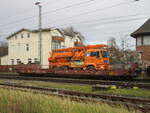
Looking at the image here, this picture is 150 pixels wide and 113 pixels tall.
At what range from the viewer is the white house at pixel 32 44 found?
48.7 m

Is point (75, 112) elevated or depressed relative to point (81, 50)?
depressed

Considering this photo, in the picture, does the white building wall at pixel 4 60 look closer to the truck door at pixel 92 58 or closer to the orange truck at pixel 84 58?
the orange truck at pixel 84 58

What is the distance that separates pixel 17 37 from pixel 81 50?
33363 millimetres

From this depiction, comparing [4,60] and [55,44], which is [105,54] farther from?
[4,60]

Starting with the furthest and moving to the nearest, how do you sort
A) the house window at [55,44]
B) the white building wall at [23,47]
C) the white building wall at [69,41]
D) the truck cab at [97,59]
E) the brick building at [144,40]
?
the white building wall at [69,41] → the white building wall at [23,47] → the house window at [55,44] → the brick building at [144,40] → the truck cab at [97,59]

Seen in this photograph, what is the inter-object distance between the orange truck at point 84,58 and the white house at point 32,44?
69.6 ft

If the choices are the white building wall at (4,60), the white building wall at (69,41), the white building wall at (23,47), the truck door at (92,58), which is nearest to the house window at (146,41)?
the truck door at (92,58)

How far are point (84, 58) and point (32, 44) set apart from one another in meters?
29.3

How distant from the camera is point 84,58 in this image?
23.6 metres

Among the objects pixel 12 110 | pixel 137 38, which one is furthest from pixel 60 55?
pixel 12 110

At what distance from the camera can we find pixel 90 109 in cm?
654

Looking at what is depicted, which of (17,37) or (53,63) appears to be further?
(17,37)

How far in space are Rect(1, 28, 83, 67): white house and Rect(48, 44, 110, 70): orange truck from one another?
2122cm

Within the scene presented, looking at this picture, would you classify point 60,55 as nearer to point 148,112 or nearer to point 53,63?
point 53,63
